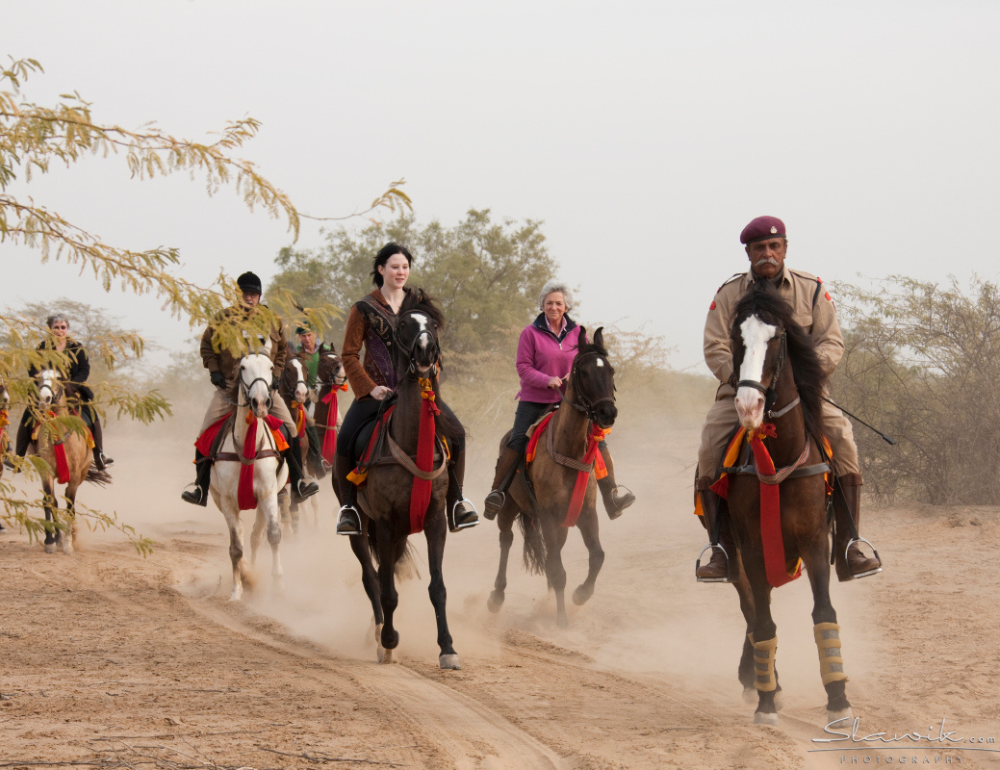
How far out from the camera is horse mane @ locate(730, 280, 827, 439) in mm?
5137

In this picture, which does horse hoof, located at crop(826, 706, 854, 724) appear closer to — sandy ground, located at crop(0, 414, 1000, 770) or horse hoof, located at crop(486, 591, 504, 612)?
sandy ground, located at crop(0, 414, 1000, 770)

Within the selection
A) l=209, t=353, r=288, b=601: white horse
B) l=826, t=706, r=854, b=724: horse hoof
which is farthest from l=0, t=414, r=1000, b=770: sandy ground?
l=209, t=353, r=288, b=601: white horse

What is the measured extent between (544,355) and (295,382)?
15.7 feet

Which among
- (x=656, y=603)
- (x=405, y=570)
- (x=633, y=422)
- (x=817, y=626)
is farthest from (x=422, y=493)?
(x=633, y=422)

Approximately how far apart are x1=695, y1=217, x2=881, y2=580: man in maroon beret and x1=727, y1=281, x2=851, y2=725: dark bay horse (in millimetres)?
237

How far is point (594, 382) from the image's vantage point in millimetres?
7816

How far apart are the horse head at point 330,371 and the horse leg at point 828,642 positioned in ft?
31.2

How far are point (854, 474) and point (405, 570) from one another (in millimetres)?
3989

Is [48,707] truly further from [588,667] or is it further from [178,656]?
[588,667]

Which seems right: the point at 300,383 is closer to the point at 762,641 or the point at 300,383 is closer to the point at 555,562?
the point at 555,562

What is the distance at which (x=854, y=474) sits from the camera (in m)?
5.66

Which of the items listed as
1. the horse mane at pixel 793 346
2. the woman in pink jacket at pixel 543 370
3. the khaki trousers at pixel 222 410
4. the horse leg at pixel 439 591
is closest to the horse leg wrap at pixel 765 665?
the horse mane at pixel 793 346

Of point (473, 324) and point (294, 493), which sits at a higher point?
point (473, 324)

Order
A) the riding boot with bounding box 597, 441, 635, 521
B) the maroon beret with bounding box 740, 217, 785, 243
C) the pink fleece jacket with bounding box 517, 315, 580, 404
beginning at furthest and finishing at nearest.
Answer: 1. the riding boot with bounding box 597, 441, 635, 521
2. the pink fleece jacket with bounding box 517, 315, 580, 404
3. the maroon beret with bounding box 740, 217, 785, 243
